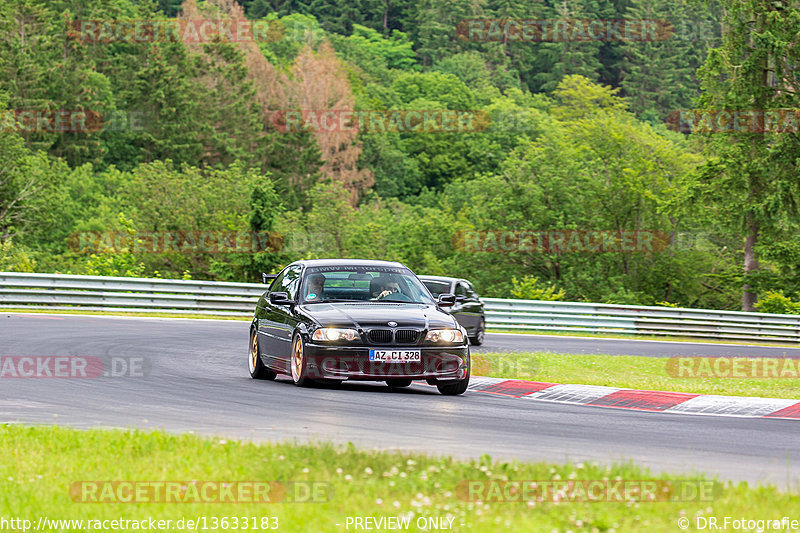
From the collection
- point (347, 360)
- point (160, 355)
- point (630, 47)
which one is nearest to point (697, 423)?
point (347, 360)

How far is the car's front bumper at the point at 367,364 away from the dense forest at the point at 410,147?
2140cm

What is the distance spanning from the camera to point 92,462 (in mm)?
7219

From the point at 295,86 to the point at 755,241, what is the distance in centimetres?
5872

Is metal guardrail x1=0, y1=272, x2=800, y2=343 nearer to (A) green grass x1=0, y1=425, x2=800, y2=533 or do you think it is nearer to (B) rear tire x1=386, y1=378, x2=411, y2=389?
(B) rear tire x1=386, y1=378, x2=411, y2=389

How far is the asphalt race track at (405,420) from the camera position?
8203mm

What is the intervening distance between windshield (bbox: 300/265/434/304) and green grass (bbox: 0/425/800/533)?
5.16m

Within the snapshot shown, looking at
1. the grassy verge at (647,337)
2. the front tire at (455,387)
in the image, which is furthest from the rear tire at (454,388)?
the grassy verge at (647,337)

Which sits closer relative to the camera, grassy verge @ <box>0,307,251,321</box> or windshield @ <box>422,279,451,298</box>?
windshield @ <box>422,279,451,298</box>

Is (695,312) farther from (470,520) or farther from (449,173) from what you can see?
(449,173)

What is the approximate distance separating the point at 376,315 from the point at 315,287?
4.72 ft

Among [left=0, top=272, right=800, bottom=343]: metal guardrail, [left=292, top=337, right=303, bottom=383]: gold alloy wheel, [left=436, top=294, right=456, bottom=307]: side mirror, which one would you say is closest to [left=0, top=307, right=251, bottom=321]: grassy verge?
[left=0, top=272, right=800, bottom=343]: metal guardrail

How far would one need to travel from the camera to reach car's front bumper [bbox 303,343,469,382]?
1208 cm

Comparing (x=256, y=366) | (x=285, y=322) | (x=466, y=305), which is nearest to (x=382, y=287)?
(x=285, y=322)

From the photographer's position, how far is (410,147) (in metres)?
104
